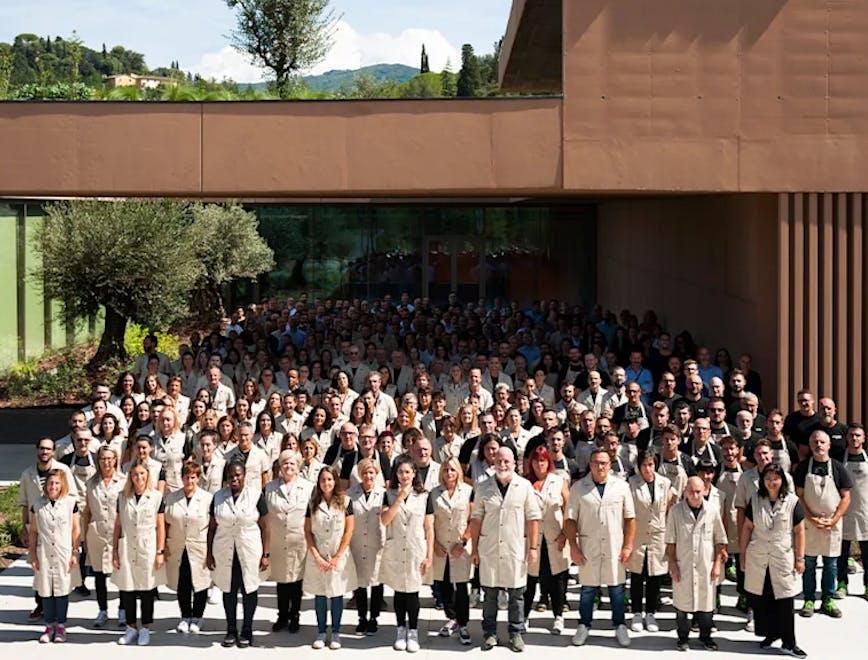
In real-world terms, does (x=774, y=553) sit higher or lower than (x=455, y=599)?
higher

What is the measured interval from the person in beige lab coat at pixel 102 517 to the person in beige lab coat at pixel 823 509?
6.13 metres

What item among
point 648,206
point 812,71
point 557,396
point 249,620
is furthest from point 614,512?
point 648,206

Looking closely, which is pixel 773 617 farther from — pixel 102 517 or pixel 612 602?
pixel 102 517

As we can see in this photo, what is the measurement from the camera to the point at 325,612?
37.6 feet

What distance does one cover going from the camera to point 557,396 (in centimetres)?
1708

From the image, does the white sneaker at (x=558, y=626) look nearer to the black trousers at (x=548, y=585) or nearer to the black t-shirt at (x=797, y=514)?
the black trousers at (x=548, y=585)

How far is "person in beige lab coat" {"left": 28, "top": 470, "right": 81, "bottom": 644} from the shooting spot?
11367 millimetres

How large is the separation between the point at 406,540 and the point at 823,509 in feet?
12.7

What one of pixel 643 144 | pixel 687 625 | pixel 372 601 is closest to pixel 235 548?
pixel 372 601

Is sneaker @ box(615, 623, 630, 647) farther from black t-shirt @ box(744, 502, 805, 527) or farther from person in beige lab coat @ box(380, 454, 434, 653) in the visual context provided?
person in beige lab coat @ box(380, 454, 434, 653)

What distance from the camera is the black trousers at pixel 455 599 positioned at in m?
11.5

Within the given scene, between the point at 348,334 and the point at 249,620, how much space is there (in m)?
9.46

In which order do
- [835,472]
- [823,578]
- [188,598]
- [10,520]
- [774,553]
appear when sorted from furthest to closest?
[10,520] → [823,578] → [835,472] → [188,598] → [774,553]

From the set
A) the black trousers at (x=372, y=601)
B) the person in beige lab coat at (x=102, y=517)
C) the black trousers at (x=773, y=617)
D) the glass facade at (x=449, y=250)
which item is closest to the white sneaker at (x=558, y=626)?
the black trousers at (x=372, y=601)
